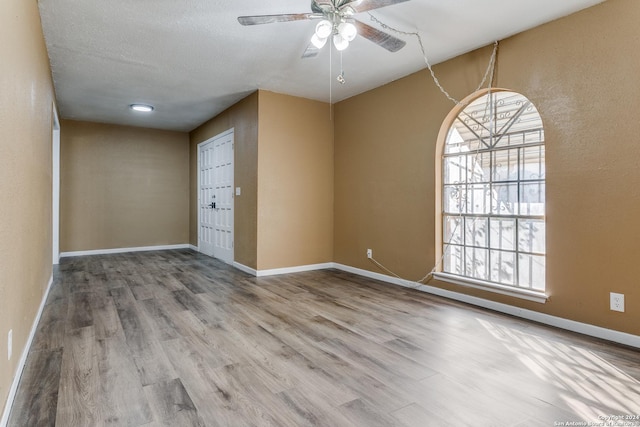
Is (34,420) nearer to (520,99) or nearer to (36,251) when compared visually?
(36,251)

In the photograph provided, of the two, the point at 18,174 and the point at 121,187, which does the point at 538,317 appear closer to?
the point at 18,174

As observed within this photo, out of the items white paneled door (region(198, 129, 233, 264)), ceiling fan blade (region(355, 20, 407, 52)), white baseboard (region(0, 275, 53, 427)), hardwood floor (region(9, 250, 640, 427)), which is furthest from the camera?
white paneled door (region(198, 129, 233, 264))

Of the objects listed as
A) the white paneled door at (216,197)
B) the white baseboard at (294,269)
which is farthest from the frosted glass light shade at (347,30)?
the white paneled door at (216,197)

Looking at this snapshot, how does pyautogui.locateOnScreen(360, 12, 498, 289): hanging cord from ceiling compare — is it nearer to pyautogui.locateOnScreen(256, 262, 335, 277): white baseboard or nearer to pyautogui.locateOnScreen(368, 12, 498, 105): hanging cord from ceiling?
pyautogui.locateOnScreen(368, 12, 498, 105): hanging cord from ceiling

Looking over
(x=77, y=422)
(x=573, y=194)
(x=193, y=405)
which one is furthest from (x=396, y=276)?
(x=77, y=422)

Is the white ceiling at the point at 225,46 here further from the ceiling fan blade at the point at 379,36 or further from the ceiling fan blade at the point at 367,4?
the ceiling fan blade at the point at 367,4

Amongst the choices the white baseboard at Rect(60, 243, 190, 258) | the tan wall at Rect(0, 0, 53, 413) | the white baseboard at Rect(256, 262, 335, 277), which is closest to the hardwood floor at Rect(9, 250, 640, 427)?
the tan wall at Rect(0, 0, 53, 413)

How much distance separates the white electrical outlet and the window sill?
0.43 metres

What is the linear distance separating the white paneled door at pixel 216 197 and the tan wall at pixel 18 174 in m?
2.81

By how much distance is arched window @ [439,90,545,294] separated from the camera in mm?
3062

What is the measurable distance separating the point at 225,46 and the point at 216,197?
3.22 metres

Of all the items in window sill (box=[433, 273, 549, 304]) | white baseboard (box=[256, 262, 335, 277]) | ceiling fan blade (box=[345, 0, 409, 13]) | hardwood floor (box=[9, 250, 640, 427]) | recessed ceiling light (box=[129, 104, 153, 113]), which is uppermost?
recessed ceiling light (box=[129, 104, 153, 113])

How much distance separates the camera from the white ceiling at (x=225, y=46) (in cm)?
266

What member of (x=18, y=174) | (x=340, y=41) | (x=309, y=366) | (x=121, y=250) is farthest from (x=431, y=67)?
(x=121, y=250)
